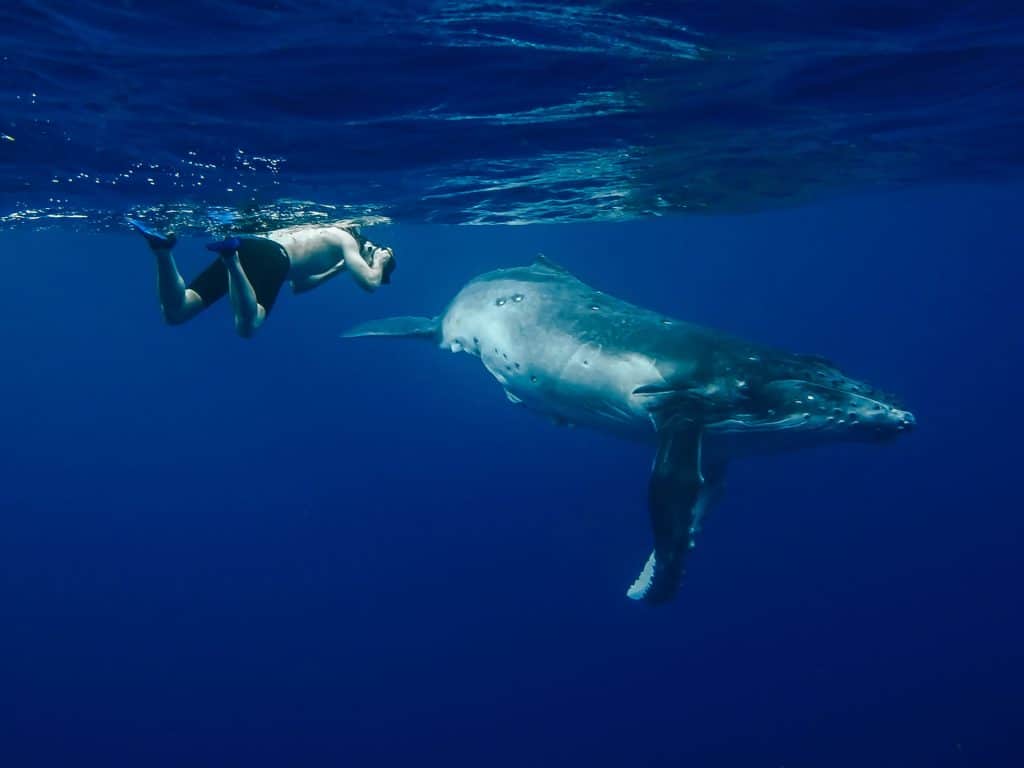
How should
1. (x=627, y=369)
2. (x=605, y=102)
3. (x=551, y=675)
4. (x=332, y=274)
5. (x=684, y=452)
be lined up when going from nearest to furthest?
1. (x=684, y=452)
2. (x=627, y=369)
3. (x=332, y=274)
4. (x=605, y=102)
5. (x=551, y=675)

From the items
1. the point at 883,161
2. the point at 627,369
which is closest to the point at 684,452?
the point at 627,369

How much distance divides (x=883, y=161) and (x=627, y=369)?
57.6ft

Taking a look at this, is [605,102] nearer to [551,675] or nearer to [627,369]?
[627,369]

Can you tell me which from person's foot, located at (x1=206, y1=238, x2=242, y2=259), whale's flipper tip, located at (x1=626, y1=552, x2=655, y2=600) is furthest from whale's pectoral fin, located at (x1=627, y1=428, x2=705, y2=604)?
person's foot, located at (x1=206, y1=238, x2=242, y2=259)

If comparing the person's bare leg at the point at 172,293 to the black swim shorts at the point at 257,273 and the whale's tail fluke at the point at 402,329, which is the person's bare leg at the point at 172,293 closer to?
the black swim shorts at the point at 257,273

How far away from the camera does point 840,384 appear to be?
332 inches

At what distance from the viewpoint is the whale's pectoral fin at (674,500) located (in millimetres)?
7840

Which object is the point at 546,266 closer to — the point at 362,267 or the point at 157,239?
the point at 362,267

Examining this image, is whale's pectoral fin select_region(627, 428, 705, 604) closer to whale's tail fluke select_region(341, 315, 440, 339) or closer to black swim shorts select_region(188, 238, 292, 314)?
black swim shorts select_region(188, 238, 292, 314)

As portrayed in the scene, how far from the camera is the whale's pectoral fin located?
784 centimetres

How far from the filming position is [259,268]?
9.20 meters

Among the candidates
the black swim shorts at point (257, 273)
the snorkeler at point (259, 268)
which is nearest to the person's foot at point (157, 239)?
the snorkeler at point (259, 268)

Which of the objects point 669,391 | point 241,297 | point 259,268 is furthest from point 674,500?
point 259,268

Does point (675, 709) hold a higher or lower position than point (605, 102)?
lower
